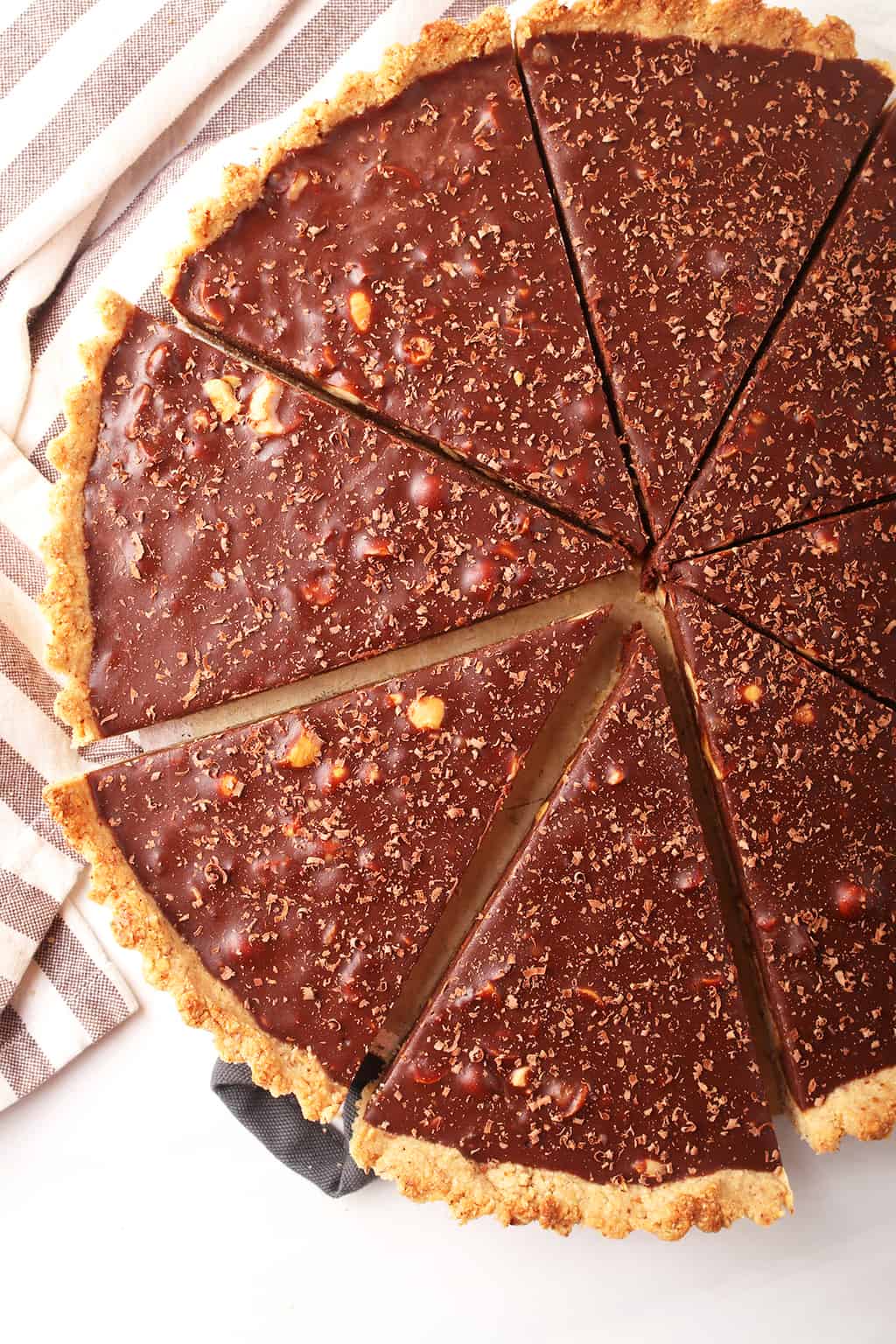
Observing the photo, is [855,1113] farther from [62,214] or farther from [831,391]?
[62,214]

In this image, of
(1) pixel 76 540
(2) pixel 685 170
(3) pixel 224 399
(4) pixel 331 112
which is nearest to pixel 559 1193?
(1) pixel 76 540

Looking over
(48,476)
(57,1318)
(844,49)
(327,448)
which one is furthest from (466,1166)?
(844,49)

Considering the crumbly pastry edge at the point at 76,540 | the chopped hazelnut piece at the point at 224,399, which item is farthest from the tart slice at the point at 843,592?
the crumbly pastry edge at the point at 76,540

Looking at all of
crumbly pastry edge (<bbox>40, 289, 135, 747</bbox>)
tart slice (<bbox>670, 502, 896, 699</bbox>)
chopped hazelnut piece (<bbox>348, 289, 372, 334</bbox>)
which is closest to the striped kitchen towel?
crumbly pastry edge (<bbox>40, 289, 135, 747</bbox>)

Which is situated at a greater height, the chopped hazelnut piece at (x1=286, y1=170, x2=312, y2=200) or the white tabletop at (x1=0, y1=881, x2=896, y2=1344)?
the chopped hazelnut piece at (x1=286, y1=170, x2=312, y2=200)

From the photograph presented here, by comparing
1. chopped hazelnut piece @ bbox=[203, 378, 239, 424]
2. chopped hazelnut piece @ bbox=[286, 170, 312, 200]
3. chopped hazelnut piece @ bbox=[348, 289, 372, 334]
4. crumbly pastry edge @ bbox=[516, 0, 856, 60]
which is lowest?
chopped hazelnut piece @ bbox=[203, 378, 239, 424]

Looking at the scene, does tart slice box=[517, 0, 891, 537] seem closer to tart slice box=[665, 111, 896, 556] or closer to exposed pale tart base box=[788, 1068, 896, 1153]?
tart slice box=[665, 111, 896, 556]

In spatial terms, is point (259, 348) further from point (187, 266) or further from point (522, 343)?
point (522, 343)
